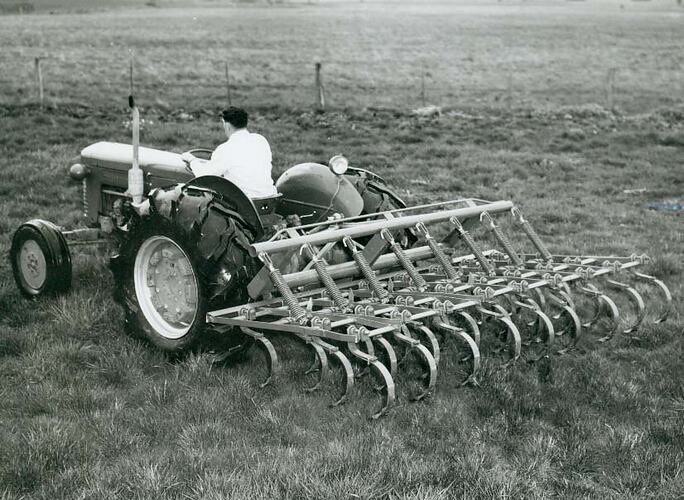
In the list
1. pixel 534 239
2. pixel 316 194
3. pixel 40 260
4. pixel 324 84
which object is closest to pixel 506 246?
pixel 534 239

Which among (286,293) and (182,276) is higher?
(286,293)

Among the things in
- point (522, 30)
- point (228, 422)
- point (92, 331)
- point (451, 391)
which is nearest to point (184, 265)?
point (92, 331)

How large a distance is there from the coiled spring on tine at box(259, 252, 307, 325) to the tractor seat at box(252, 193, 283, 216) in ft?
3.37

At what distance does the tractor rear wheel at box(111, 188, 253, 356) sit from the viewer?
5.09 meters

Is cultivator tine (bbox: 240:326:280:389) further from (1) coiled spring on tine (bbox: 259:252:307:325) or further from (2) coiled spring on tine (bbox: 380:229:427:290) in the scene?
(2) coiled spring on tine (bbox: 380:229:427:290)

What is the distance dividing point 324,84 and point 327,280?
1878 centimetres

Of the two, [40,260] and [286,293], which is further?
[40,260]

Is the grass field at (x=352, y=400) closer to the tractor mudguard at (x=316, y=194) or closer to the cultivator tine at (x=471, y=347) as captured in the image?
the cultivator tine at (x=471, y=347)

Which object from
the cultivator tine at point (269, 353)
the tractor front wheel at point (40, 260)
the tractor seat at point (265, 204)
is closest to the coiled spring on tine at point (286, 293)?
the cultivator tine at point (269, 353)

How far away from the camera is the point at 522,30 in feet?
110

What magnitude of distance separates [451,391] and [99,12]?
946 inches

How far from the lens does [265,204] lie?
585 cm

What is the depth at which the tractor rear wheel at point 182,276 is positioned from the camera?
16.7 ft

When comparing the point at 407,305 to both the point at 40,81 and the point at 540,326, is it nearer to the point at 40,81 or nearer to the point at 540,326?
the point at 540,326
